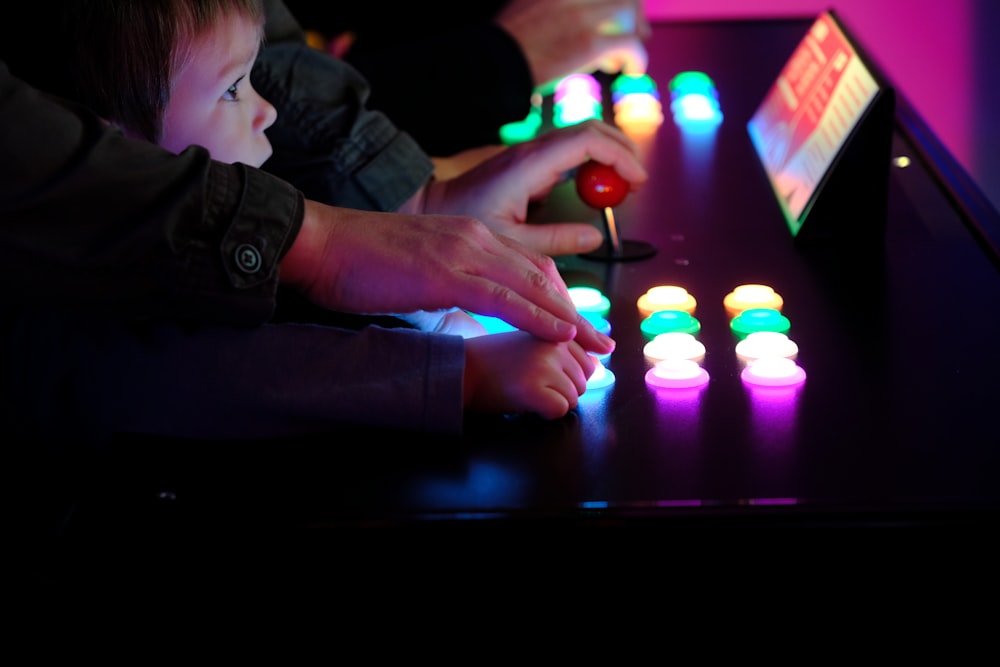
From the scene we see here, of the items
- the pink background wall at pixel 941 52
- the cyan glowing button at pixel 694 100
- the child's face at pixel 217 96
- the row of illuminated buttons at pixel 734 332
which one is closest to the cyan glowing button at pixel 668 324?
the row of illuminated buttons at pixel 734 332

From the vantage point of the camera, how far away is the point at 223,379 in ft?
2.45

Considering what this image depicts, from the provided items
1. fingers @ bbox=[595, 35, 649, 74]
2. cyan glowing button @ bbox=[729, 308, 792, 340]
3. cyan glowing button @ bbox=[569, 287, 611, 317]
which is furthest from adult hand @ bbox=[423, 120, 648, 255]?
fingers @ bbox=[595, 35, 649, 74]

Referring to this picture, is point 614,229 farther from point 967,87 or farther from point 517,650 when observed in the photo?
point 967,87

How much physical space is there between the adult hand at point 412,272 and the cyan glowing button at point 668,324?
119 mm

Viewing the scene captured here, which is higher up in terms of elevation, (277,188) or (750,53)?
(750,53)

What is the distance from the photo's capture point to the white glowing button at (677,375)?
799 millimetres

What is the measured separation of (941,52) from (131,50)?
6.67 feet

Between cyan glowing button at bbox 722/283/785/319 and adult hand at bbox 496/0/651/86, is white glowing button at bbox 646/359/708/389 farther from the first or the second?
adult hand at bbox 496/0/651/86

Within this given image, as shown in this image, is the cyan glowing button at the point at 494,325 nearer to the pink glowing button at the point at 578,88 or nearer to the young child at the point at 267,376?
the young child at the point at 267,376

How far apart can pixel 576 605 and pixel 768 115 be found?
894 mm

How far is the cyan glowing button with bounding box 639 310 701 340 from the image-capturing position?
2.95 feet

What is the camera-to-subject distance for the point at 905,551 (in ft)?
2.05

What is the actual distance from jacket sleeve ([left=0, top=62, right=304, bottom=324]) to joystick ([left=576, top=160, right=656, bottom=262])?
42 cm

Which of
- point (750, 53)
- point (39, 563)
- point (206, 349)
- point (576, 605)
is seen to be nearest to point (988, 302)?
point (576, 605)
